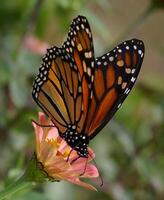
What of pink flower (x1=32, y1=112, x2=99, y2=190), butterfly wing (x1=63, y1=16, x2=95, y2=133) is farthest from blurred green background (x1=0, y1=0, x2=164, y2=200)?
pink flower (x1=32, y1=112, x2=99, y2=190)

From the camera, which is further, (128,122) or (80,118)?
(128,122)

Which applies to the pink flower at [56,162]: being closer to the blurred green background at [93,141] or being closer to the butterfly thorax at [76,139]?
the butterfly thorax at [76,139]

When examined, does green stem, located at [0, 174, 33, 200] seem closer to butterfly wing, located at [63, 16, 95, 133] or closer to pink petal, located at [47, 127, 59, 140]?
pink petal, located at [47, 127, 59, 140]

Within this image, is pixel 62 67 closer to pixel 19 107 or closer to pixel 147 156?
pixel 19 107

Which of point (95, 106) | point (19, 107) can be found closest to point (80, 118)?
point (95, 106)

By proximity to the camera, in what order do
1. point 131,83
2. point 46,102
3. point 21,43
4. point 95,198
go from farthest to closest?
1. point 95,198
2. point 21,43
3. point 46,102
4. point 131,83

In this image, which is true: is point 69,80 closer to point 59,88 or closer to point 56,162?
point 59,88
